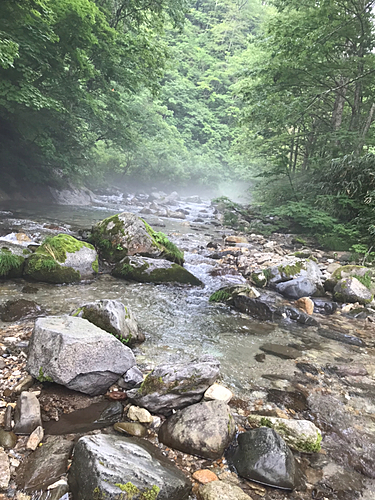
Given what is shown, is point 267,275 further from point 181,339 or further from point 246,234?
point 246,234

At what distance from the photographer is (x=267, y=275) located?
24.8 feet

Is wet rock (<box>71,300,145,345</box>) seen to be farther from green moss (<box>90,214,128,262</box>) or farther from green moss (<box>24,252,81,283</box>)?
green moss (<box>90,214,128,262</box>)

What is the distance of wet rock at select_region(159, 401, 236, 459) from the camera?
2.30 metres

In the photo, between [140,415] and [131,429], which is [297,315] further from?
[131,429]

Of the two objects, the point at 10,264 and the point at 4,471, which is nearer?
the point at 4,471

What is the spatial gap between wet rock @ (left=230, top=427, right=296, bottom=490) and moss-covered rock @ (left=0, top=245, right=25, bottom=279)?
206 inches

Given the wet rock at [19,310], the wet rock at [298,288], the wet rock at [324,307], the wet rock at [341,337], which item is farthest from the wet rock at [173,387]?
the wet rock at [298,288]

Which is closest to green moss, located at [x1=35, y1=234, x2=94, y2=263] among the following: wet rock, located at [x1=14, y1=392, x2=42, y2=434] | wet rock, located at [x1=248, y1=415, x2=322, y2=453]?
wet rock, located at [x1=14, y1=392, x2=42, y2=434]

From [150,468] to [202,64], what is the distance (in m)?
57.3

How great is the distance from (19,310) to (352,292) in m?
6.62

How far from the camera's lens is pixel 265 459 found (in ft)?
7.11

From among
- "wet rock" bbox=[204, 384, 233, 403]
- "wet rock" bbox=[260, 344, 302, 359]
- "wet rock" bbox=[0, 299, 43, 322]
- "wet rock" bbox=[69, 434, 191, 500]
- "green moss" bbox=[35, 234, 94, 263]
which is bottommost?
"wet rock" bbox=[260, 344, 302, 359]

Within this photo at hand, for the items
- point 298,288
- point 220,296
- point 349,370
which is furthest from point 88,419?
point 298,288

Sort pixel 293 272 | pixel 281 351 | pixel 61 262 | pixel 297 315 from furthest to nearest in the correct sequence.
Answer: pixel 293 272, pixel 61 262, pixel 297 315, pixel 281 351
